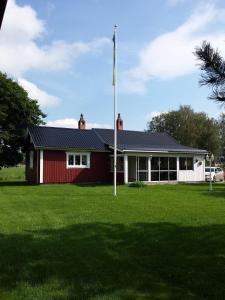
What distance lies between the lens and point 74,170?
31375 mm

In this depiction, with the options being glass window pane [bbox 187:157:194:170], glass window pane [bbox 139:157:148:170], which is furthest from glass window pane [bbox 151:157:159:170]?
glass window pane [bbox 187:157:194:170]

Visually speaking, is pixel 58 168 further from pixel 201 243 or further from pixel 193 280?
pixel 193 280

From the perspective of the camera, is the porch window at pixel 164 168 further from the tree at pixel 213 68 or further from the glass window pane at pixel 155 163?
the tree at pixel 213 68

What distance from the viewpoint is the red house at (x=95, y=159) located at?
30469 millimetres

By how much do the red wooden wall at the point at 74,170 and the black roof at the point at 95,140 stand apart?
0.69m

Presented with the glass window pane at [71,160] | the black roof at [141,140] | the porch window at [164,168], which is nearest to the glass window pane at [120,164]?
the black roof at [141,140]

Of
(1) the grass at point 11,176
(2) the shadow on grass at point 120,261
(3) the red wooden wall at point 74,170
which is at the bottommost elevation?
(2) the shadow on grass at point 120,261

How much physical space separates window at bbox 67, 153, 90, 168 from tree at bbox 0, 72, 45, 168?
3.92 m

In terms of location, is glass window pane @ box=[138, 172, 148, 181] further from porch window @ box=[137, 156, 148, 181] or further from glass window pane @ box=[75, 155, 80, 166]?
glass window pane @ box=[75, 155, 80, 166]

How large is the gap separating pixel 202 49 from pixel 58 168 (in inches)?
1018

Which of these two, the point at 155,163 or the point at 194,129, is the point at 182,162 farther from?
the point at 194,129

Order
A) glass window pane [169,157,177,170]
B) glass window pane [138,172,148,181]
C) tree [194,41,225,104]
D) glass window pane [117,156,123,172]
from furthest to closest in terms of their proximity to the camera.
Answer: glass window pane [169,157,177,170] → glass window pane [138,172,148,181] → glass window pane [117,156,123,172] → tree [194,41,225,104]

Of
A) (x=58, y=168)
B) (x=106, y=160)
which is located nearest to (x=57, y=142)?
(x=58, y=168)

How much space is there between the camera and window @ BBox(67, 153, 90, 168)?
3141 cm
